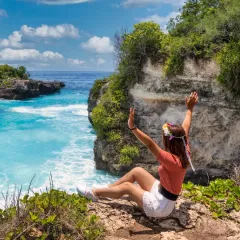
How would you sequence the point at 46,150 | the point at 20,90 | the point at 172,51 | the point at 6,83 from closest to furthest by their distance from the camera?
the point at 172,51, the point at 46,150, the point at 6,83, the point at 20,90

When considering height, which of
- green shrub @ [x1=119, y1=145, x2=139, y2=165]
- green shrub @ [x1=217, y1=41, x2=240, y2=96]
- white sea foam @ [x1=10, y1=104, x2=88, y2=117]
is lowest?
white sea foam @ [x1=10, y1=104, x2=88, y2=117]

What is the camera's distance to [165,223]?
→ 5.54 m

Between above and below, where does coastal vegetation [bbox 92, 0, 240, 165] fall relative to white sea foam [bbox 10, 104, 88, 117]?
above

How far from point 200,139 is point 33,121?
20.4 meters

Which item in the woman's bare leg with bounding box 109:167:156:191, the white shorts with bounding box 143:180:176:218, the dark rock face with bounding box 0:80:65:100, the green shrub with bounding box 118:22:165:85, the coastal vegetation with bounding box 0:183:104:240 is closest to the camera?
the coastal vegetation with bounding box 0:183:104:240

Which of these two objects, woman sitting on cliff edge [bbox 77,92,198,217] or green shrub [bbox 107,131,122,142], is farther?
green shrub [bbox 107,131,122,142]

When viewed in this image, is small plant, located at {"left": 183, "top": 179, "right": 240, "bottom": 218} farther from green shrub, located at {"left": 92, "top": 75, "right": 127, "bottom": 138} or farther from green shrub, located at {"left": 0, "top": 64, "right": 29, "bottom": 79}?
green shrub, located at {"left": 0, "top": 64, "right": 29, "bottom": 79}

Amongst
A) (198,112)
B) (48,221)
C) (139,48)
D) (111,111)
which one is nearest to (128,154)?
(111,111)

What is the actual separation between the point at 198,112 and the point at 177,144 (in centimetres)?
942

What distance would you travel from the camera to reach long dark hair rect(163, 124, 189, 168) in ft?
16.3

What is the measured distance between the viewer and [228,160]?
562 inches

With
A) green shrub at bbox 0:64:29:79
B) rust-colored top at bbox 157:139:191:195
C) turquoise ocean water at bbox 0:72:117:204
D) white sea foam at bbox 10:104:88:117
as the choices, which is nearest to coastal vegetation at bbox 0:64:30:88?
green shrub at bbox 0:64:29:79

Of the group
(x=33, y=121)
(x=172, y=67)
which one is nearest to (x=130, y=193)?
(x=172, y=67)

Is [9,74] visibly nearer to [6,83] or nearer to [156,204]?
[6,83]
